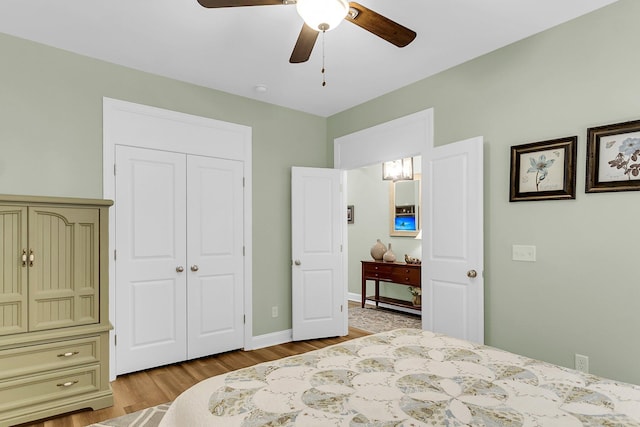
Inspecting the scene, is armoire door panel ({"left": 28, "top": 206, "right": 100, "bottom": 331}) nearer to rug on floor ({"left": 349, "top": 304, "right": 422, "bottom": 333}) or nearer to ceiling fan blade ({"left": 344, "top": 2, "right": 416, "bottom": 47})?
ceiling fan blade ({"left": 344, "top": 2, "right": 416, "bottom": 47})

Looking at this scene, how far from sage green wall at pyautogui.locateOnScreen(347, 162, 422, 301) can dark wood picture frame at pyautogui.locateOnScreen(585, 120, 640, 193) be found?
3.39 metres

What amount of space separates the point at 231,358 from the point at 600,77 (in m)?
3.78

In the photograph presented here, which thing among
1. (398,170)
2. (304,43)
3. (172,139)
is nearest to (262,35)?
(304,43)

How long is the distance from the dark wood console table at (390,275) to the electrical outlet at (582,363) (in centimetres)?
253

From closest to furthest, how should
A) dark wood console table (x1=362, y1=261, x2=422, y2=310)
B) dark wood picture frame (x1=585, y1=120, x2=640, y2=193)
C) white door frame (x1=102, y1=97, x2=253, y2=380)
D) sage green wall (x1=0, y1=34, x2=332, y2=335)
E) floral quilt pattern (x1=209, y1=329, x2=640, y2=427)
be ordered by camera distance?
floral quilt pattern (x1=209, y1=329, x2=640, y2=427)
dark wood picture frame (x1=585, y1=120, x2=640, y2=193)
sage green wall (x1=0, y1=34, x2=332, y2=335)
white door frame (x1=102, y1=97, x2=253, y2=380)
dark wood console table (x1=362, y1=261, x2=422, y2=310)

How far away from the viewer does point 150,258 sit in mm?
3283

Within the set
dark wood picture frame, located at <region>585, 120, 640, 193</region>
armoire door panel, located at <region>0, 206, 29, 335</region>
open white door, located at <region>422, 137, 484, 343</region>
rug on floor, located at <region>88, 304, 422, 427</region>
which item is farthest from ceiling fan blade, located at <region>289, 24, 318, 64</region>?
rug on floor, located at <region>88, 304, 422, 427</region>

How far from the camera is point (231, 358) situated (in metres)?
3.62

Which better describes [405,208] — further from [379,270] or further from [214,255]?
[214,255]

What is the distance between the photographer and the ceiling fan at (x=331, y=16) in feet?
5.48

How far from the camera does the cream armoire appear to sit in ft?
7.61

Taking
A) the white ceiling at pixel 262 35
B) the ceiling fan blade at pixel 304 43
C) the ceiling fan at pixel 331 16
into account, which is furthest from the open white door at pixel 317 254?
the ceiling fan at pixel 331 16

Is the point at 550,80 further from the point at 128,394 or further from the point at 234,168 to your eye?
the point at 128,394

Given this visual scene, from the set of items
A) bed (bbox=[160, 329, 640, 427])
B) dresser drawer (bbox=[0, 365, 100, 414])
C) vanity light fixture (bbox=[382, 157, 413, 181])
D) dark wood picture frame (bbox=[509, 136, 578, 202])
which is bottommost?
dresser drawer (bbox=[0, 365, 100, 414])
